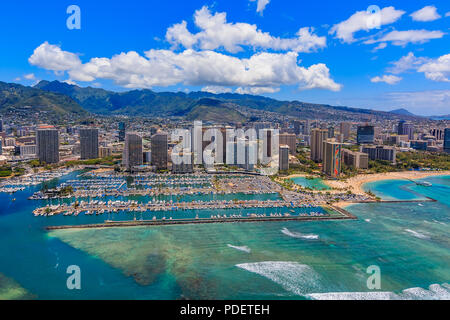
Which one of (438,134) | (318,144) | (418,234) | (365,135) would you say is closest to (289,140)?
(318,144)

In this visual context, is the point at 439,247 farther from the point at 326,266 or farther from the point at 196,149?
the point at 196,149

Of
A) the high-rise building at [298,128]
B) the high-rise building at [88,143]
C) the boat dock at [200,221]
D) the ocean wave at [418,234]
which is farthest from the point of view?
the high-rise building at [298,128]

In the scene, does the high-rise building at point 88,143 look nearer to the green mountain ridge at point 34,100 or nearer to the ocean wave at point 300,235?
the ocean wave at point 300,235

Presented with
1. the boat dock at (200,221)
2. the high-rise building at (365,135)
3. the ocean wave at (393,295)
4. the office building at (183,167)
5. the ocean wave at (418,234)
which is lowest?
the ocean wave at (393,295)

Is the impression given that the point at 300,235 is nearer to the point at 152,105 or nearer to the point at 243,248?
the point at 243,248

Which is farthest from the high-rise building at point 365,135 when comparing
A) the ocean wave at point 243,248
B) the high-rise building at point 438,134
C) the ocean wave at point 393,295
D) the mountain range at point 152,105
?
the mountain range at point 152,105

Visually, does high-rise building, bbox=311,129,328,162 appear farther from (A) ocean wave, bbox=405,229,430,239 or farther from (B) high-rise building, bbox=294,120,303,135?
(B) high-rise building, bbox=294,120,303,135

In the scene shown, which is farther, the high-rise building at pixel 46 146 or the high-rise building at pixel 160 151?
the high-rise building at pixel 46 146
